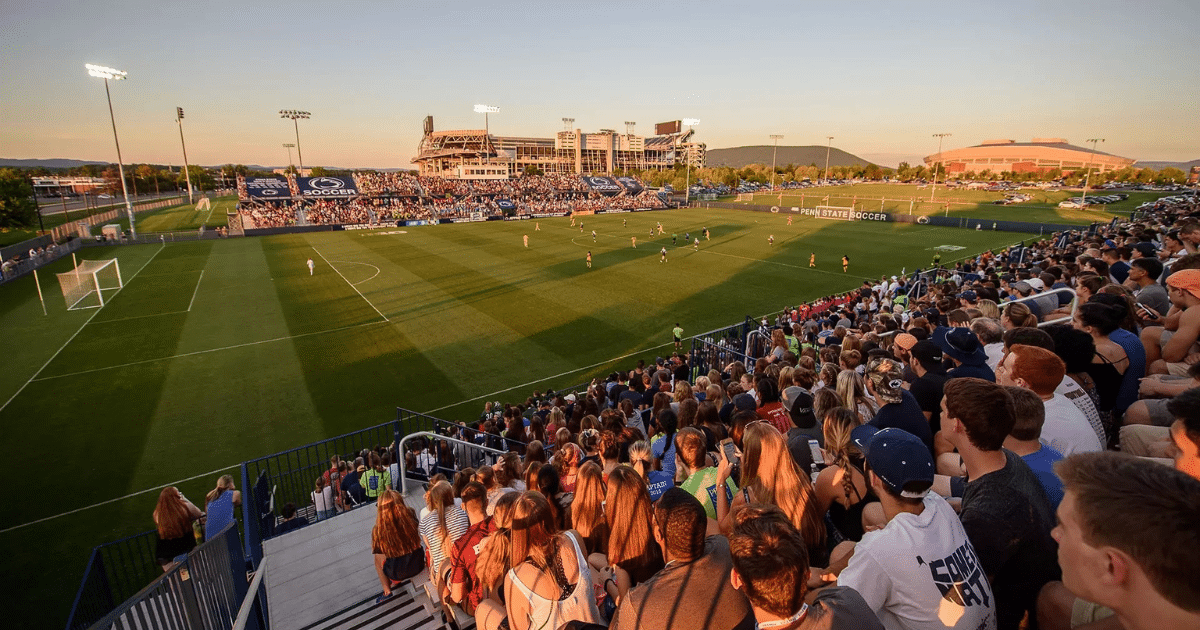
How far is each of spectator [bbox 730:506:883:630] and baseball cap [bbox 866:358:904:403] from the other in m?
2.39

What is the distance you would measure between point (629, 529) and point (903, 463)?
1.87 m

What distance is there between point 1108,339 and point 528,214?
69.3m

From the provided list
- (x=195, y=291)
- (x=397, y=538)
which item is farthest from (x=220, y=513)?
(x=195, y=291)

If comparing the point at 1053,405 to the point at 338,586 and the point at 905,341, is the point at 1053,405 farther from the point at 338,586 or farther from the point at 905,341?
the point at 338,586

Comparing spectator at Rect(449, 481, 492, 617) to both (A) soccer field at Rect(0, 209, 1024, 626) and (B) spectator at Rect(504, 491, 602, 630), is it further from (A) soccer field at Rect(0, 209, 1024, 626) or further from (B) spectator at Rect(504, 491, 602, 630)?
(A) soccer field at Rect(0, 209, 1024, 626)

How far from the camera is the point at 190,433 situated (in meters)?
15.0

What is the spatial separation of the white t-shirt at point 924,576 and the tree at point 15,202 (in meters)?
66.4

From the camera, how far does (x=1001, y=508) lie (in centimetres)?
286

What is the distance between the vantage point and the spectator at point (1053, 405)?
3.91 metres

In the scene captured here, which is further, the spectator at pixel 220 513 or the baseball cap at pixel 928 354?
the spectator at pixel 220 513

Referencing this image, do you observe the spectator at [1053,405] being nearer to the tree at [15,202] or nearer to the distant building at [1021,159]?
the tree at [15,202]

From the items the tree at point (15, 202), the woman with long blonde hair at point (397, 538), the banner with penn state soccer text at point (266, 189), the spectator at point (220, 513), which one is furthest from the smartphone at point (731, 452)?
the banner with penn state soccer text at point (266, 189)

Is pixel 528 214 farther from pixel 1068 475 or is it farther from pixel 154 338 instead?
pixel 1068 475

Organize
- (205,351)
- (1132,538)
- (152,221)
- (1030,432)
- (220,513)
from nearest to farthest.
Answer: (1132,538) → (1030,432) → (220,513) → (205,351) → (152,221)
